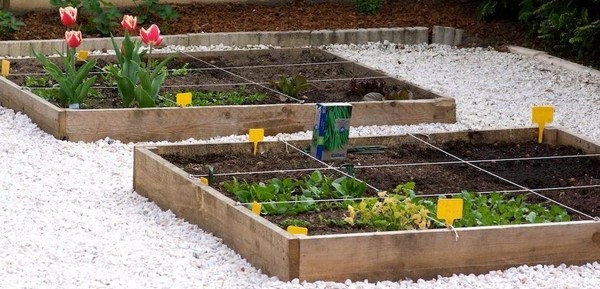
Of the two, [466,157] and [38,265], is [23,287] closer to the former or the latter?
[38,265]

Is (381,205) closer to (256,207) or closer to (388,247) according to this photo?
(388,247)

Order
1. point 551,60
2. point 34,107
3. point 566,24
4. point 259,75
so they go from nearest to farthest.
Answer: point 34,107 → point 259,75 → point 551,60 → point 566,24

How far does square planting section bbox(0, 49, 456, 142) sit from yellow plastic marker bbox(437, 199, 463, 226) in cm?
280

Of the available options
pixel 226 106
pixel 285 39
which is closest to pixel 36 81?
pixel 226 106

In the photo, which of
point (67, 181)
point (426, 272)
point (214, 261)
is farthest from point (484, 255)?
point (67, 181)

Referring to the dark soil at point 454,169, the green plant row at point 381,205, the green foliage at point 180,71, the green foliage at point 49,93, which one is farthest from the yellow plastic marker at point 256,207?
the green foliage at point 180,71

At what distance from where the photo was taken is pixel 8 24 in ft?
33.8

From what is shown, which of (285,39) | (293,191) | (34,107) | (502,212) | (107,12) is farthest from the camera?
(285,39)

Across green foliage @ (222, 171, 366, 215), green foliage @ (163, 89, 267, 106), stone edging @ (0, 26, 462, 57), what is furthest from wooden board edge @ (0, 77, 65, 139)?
green foliage @ (222, 171, 366, 215)

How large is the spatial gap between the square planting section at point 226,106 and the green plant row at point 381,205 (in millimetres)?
1605

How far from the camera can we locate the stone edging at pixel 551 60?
32.5 feet

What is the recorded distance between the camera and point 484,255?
5.16m

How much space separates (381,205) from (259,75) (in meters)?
4.05

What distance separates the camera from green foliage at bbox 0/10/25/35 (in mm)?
10297
